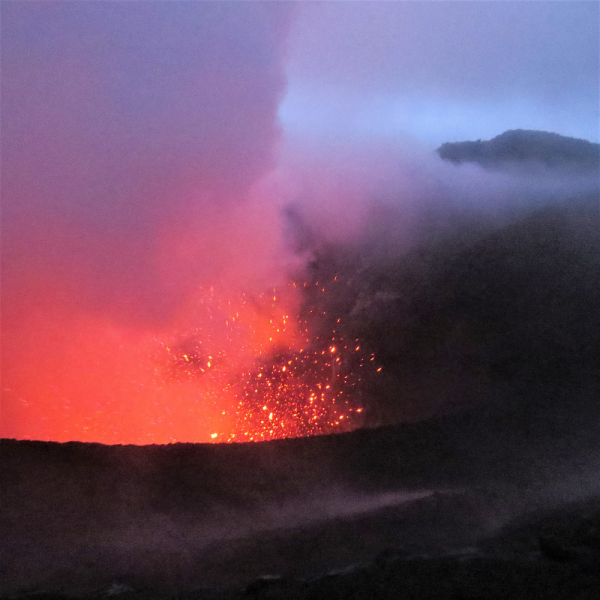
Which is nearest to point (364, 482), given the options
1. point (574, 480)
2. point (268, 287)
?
point (574, 480)

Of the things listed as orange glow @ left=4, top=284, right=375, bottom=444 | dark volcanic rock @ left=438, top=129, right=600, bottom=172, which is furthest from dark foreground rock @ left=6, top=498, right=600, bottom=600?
dark volcanic rock @ left=438, top=129, right=600, bottom=172

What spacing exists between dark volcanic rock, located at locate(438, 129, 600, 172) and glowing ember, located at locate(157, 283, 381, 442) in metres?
7.35

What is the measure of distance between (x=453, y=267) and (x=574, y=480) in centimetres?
410

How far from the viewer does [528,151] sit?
538 inches

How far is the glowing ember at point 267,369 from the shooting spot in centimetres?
596

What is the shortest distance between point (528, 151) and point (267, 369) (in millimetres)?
A: 10358

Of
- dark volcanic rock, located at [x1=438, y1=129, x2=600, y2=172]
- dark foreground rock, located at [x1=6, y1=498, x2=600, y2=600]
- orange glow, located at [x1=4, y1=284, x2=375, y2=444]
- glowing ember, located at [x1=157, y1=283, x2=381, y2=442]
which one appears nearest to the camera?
dark foreground rock, located at [x1=6, y1=498, x2=600, y2=600]

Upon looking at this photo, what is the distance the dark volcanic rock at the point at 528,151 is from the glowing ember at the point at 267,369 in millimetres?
7346

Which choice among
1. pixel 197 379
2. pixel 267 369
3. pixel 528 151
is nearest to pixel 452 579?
pixel 267 369

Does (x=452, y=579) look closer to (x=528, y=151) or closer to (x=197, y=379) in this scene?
(x=197, y=379)

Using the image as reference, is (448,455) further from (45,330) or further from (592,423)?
(45,330)

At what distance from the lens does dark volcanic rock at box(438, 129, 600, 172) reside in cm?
1280

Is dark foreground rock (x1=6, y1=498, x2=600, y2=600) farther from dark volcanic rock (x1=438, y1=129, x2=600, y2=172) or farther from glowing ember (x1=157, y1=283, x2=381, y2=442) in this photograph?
dark volcanic rock (x1=438, y1=129, x2=600, y2=172)

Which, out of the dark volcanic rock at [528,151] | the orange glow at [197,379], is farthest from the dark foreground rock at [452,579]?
the dark volcanic rock at [528,151]
